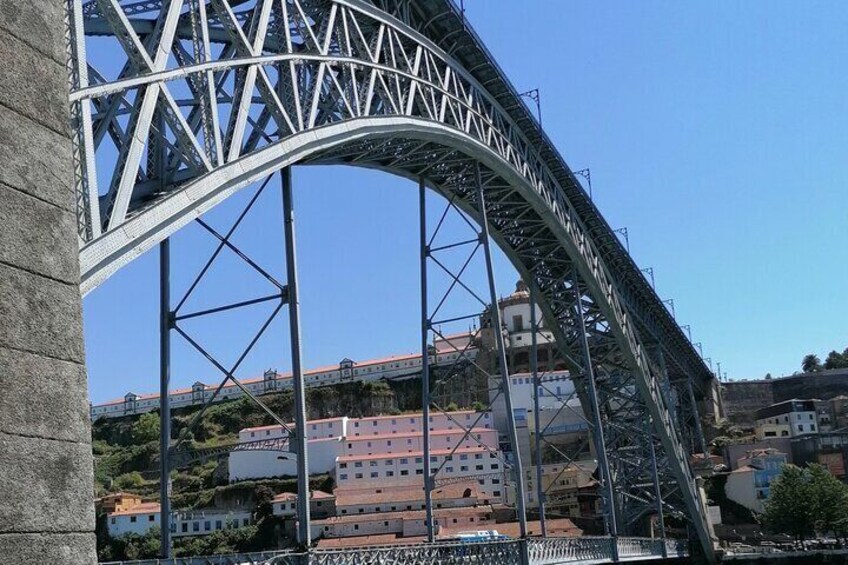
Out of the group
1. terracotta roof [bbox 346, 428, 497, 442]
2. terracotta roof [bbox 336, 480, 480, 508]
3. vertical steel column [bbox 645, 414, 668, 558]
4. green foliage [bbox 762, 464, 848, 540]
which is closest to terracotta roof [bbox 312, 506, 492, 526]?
terracotta roof [bbox 336, 480, 480, 508]

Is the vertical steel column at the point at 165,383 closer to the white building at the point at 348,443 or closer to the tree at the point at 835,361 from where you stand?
the white building at the point at 348,443

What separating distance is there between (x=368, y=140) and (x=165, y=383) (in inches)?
320

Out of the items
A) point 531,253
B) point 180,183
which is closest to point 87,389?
point 180,183

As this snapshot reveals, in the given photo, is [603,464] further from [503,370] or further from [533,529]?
[533,529]

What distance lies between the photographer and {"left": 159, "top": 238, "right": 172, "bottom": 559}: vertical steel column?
1351cm

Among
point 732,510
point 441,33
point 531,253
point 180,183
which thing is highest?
point 441,33

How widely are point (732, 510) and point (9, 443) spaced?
7626 centimetres

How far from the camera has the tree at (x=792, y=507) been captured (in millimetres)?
60062

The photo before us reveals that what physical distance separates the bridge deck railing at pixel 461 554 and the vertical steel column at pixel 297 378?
0.56 metres

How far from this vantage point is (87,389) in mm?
3707

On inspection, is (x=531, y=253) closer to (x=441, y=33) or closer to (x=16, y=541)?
(x=441, y=33)

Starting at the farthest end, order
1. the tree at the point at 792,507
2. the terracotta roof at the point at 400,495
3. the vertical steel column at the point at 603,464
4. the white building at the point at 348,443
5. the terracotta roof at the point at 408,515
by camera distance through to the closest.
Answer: the white building at the point at 348,443
the terracotta roof at the point at 400,495
the terracotta roof at the point at 408,515
the tree at the point at 792,507
the vertical steel column at the point at 603,464

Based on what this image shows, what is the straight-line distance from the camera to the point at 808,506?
5988 centimetres

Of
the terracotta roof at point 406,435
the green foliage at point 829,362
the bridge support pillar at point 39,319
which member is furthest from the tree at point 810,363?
the bridge support pillar at point 39,319
